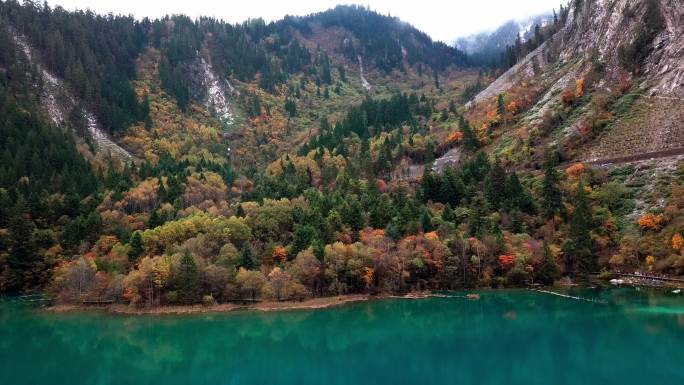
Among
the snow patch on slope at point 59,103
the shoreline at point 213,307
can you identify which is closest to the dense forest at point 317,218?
the shoreline at point 213,307

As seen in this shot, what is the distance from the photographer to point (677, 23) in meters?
103

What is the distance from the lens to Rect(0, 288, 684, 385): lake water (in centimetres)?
3988

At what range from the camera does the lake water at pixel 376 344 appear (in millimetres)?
39875

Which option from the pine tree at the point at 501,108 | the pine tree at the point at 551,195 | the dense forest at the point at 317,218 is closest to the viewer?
the dense forest at the point at 317,218

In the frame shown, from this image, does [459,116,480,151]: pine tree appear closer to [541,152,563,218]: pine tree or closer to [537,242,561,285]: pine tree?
[541,152,563,218]: pine tree

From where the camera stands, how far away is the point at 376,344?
49094mm

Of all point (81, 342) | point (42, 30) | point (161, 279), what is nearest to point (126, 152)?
point (42, 30)

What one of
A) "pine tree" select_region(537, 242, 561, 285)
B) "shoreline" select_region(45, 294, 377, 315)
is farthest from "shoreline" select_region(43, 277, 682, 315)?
"pine tree" select_region(537, 242, 561, 285)

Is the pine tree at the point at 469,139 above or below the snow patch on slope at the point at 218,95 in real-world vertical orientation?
below

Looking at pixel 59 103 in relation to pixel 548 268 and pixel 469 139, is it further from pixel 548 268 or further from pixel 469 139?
pixel 548 268

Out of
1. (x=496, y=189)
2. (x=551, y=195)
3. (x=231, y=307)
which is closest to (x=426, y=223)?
(x=496, y=189)

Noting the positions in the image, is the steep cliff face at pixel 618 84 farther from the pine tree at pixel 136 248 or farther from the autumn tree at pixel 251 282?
the pine tree at pixel 136 248

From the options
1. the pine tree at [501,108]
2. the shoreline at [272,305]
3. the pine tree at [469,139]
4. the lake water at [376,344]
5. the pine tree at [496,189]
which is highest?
the pine tree at [501,108]

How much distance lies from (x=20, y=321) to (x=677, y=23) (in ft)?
388
